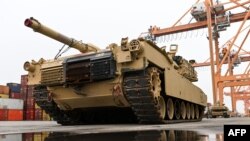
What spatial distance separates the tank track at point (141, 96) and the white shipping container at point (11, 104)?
3088 cm

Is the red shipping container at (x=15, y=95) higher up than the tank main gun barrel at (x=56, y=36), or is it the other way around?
the tank main gun barrel at (x=56, y=36)

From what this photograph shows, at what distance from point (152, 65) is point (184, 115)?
4395 mm

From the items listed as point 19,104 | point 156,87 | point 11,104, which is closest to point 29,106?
point 19,104

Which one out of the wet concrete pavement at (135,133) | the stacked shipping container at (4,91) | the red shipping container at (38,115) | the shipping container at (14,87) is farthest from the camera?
the shipping container at (14,87)

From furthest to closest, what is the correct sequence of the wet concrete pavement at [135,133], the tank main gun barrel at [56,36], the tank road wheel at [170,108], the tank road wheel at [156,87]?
the tank road wheel at [170,108]
the tank main gun barrel at [56,36]
the tank road wheel at [156,87]
the wet concrete pavement at [135,133]

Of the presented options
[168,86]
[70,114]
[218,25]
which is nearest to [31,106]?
[218,25]

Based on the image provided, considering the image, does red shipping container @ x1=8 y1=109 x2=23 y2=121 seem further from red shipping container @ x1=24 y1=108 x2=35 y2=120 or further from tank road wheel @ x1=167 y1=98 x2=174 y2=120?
tank road wheel @ x1=167 y1=98 x2=174 y2=120

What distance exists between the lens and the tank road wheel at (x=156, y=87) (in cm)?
1130

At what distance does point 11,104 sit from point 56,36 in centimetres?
2964

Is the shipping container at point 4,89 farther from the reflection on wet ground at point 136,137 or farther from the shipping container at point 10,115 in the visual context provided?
the reflection on wet ground at point 136,137

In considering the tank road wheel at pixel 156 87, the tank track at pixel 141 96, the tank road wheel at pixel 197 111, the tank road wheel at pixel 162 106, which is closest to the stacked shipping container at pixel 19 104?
the tank road wheel at pixel 197 111

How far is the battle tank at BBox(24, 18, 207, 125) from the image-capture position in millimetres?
11320

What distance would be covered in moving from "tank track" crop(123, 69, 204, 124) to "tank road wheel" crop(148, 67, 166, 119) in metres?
0.18

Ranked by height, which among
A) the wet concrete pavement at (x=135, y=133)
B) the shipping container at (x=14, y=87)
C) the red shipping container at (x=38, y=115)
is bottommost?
the red shipping container at (x=38, y=115)
